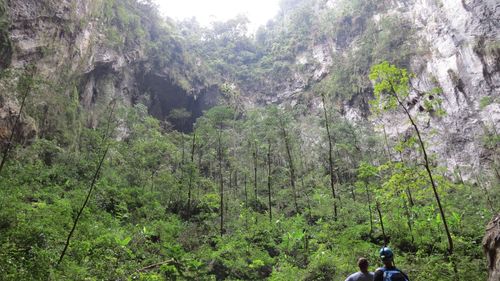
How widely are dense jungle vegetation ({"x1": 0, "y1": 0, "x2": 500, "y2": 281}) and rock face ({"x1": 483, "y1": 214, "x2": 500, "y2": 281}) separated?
120 centimetres

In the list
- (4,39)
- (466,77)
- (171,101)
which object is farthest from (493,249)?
(171,101)

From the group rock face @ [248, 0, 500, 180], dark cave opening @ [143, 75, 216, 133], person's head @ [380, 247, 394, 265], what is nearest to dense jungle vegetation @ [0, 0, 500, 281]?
dark cave opening @ [143, 75, 216, 133]

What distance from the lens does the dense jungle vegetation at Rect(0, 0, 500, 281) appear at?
9797mm

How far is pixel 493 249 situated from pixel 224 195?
67.2 ft

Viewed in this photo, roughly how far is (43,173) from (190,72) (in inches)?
1128

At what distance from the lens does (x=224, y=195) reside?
84.2 ft

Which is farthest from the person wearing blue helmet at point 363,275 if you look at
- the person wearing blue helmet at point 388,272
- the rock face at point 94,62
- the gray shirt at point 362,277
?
the rock face at point 94,62

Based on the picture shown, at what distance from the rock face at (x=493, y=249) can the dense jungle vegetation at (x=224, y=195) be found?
1.20m

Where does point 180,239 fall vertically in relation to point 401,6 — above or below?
below

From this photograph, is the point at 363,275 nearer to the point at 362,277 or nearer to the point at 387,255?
the point at 362,277

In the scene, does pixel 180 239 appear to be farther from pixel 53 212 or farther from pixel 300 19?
A: pixel 300 19

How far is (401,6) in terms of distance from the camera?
40562 millimetres

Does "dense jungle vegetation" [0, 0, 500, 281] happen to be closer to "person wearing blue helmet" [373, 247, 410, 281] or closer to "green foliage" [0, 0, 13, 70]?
"green foliage" [0, 0, 13, 70]

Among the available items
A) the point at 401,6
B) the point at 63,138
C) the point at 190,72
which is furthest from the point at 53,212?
the point at 401,6
